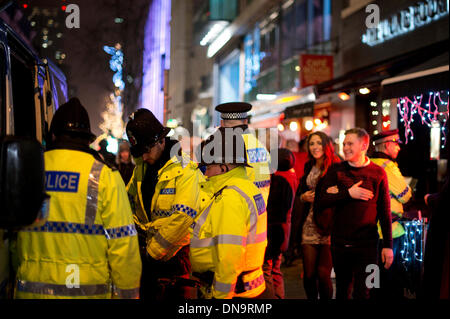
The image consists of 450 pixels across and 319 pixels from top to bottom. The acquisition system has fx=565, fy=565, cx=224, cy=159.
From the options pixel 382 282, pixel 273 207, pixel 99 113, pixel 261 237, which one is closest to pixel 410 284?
pixel 382 282

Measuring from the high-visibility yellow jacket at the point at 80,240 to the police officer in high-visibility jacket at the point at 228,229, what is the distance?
1.90 feet

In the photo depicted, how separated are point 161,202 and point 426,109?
669 cm

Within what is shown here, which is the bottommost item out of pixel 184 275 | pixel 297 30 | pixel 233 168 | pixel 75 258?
pixel 184 275

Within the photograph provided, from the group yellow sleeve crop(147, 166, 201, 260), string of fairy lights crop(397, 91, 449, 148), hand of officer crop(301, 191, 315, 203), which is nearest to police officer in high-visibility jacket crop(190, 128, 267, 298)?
yellow sleeve crop(147, 166, 201, 260)

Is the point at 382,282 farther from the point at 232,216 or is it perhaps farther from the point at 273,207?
the point at 232,216

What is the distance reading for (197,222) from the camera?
399cm

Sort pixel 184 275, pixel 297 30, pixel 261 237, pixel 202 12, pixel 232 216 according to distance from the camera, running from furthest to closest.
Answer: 1. pixel 202 12
2. pixel 297 30
3. pixel 184 275
4. pixel 261 237
5. pixel 232 216

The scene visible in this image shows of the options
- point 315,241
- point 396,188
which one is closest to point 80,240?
point 315,241

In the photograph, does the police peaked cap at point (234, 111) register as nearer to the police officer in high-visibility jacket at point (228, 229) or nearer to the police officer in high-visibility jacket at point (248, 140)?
the police officer in high-visibility jacket at point (248, 140)

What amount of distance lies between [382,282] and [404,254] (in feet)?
1.51

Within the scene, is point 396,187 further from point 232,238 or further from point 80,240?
point 80,240

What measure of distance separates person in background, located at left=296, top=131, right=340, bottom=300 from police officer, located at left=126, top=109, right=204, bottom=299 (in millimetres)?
2173

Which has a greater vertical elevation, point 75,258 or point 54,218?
point 54,218

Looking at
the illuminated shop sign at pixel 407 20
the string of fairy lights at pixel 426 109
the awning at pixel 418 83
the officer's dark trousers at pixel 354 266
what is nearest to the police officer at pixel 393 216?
the officer's dark trousers at pixel 354 266
